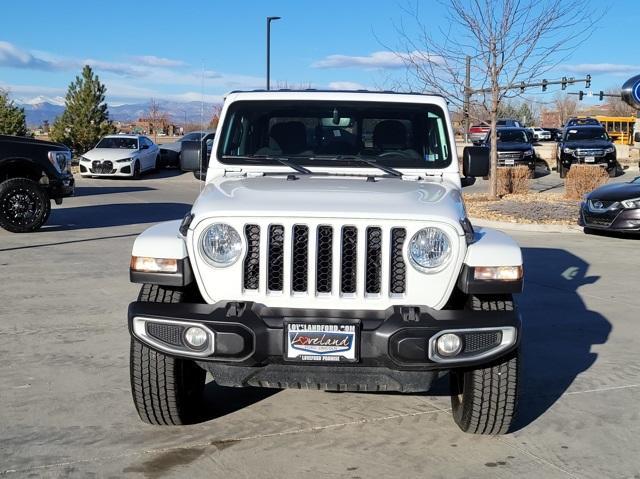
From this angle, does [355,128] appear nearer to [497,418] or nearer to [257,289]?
[257,289]

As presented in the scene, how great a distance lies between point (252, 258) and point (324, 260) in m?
0.36

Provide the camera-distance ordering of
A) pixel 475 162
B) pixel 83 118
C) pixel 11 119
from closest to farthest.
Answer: pixel 475 162
pixel 11 119
pixel 83 118

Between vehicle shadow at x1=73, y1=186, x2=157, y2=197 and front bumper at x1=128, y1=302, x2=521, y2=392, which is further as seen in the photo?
vehicle shadow at x1=73, y1=186, x2=157, y2=197

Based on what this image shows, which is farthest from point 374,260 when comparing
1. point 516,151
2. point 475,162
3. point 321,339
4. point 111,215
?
point 516,151

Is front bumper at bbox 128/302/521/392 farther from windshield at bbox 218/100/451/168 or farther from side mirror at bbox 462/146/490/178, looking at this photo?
side mirror at bbox 462/146/490/178

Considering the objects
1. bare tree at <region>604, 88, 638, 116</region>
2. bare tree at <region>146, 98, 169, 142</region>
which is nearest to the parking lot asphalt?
bare tree at <region>146, 98, 169, 142</region>

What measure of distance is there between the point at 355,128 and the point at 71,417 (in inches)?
101

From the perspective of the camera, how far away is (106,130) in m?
35.7

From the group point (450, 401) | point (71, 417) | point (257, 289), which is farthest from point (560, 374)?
point (71, 417)

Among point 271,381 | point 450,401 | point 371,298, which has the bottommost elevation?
point 450,401

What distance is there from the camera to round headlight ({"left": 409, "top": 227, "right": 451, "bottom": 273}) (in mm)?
4188

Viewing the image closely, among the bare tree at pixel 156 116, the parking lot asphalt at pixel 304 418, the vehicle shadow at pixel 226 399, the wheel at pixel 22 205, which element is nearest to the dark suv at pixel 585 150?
the wheel at pixel 22 205

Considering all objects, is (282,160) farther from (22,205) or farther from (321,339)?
(22,205)

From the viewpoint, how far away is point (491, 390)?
4.37m
